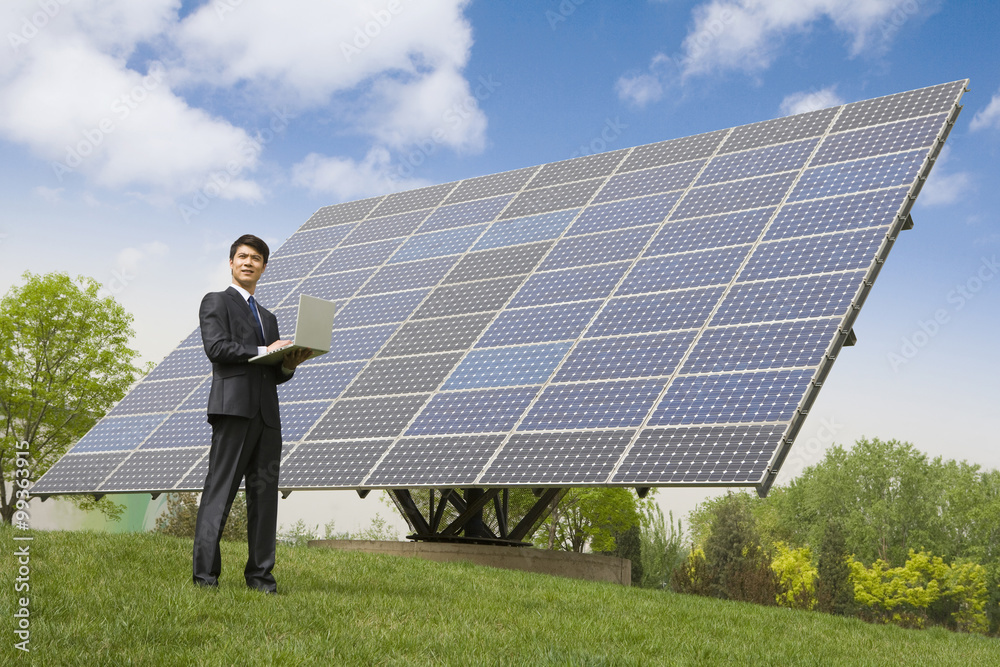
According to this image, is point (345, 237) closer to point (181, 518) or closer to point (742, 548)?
point (181, 518)

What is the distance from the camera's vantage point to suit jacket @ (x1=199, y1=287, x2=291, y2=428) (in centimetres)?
639

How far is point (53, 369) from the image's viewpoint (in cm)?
3544

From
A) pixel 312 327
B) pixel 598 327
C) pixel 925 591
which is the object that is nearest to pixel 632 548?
pixel 925 591

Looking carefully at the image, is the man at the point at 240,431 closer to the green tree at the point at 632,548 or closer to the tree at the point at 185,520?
the tree at the point at 185,520

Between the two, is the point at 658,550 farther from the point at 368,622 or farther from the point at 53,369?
the point at 368,622

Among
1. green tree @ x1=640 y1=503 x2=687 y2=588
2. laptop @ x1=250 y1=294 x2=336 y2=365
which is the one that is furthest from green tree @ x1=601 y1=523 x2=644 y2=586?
laptop @ x1=250 y1=294 x2=336 y2=365

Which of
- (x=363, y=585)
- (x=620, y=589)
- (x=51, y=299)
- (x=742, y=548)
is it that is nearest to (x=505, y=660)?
(x=363, y=585)

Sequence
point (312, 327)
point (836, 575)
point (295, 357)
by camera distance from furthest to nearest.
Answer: point (836, 575), point (295, 357), point (312, 327)

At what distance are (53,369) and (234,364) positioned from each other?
33116mm

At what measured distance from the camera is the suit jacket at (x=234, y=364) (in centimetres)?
639

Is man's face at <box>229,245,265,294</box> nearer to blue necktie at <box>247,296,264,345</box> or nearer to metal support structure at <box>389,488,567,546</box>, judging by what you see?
blue necktie at <box>247,296,264,345</box>

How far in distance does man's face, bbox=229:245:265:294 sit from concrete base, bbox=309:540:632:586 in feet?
25.6

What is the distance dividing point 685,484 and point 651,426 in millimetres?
1314

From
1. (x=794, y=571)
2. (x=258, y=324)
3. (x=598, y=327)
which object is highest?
(x=598, y=327)
